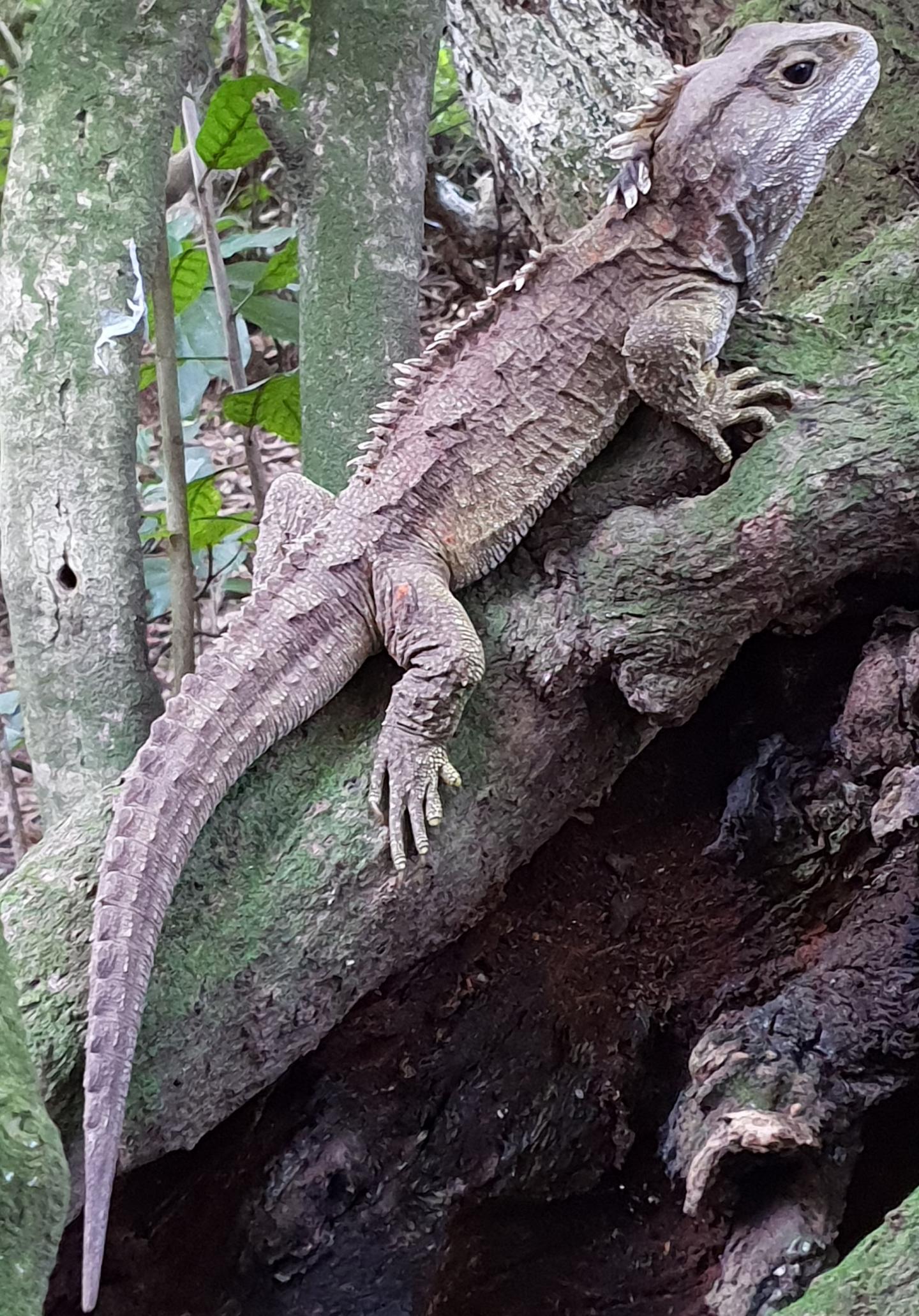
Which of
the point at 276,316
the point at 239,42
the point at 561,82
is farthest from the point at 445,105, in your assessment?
the point at 276,316

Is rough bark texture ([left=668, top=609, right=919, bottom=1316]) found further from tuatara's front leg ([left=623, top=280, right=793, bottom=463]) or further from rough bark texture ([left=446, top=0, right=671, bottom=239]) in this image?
rough bark texture ([left=446, top=0, right=671, bottom=239])

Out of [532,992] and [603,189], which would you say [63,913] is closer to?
[532,992]

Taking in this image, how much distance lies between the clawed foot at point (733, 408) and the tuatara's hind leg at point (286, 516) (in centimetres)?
101

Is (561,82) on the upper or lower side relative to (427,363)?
upper

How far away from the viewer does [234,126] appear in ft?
11.3

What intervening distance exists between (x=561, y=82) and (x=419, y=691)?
2.58 metres

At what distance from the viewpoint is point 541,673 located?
2623 millimetres

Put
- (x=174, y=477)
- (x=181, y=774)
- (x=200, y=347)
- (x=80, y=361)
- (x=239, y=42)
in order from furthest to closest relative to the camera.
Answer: (x=239, y=42) → (x=200, y=347) → (x=174, y=477) → (x=80, y=361) → (x=181, y=774)

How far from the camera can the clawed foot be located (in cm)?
262

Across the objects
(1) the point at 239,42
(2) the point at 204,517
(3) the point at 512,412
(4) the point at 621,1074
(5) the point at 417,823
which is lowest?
(4) the point at 621,1074

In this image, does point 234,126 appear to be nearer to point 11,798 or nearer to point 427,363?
point 427,363

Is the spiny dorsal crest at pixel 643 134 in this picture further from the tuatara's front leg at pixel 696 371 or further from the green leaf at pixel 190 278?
the green leaf at pixel 190 278

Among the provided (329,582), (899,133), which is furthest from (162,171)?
(899,133)

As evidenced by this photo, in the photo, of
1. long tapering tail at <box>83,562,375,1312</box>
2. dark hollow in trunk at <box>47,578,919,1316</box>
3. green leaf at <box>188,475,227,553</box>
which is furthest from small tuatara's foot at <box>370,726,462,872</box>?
green leaf at <box>188,475,227,553</box>
